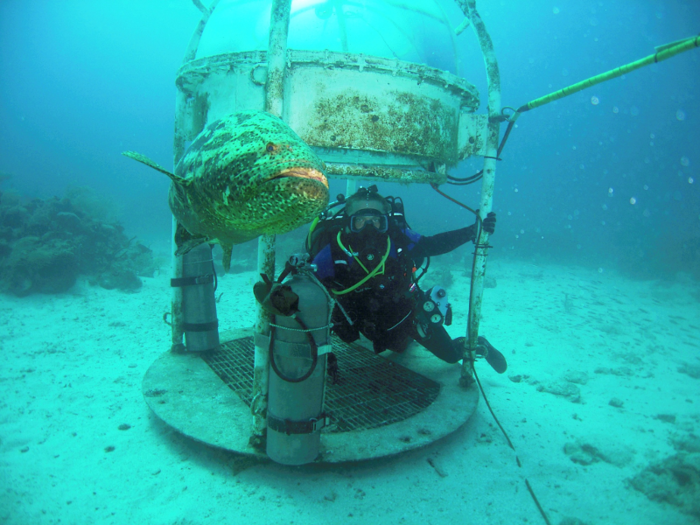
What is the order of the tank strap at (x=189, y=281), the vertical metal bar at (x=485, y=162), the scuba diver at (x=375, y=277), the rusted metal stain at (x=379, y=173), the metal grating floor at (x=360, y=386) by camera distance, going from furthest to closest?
the tank strap at (x=189, y=281) → the scuba diver at (x=375, y=277) → the vertical metal bar at (x=485, y=162) → the metal grating floor at (x=360, y=386) → the rusted metal stain at (x=379, y=173)

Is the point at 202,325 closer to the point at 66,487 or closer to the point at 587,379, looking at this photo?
the point at 66,487

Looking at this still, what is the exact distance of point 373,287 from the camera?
4246 millimetres

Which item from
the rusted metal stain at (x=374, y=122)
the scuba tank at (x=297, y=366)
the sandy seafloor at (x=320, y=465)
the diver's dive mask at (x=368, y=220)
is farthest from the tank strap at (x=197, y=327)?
the rusted metal stain at (x=374, y=122)

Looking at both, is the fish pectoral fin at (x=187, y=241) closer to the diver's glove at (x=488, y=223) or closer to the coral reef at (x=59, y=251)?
the diver's glove at (x=488, y=223)

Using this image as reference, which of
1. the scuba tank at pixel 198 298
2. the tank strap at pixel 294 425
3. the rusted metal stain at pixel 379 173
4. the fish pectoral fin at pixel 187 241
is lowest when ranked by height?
the tank strap at pixel 294 425

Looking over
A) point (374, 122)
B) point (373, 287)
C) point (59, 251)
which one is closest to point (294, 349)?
point (373, 287)

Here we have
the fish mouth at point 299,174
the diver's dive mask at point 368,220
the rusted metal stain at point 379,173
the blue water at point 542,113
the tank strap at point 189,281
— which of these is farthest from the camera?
the blue water at point 542,113

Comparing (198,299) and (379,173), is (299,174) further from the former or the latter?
(198,299)

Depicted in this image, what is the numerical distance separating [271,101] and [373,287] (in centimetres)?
234

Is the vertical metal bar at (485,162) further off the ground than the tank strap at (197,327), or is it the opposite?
the vertical metal bar at (485,162)

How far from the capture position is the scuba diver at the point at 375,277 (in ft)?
13.9

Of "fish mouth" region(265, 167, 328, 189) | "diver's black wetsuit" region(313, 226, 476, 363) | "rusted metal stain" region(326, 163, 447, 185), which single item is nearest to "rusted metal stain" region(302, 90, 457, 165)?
"rusted metal stain" region(326, 163, 447, 185)

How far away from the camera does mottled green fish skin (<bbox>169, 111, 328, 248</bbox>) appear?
1604 millimetres

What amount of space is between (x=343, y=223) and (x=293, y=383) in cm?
237
